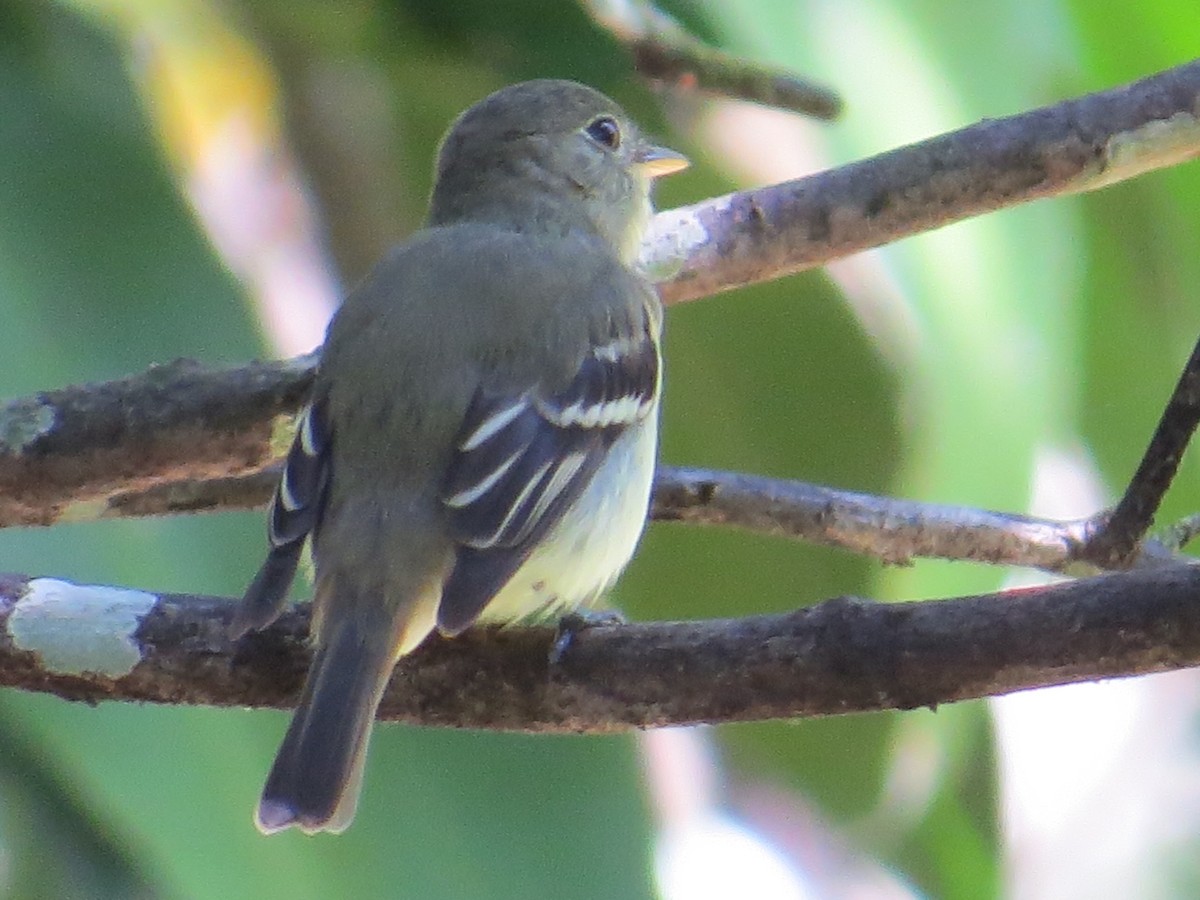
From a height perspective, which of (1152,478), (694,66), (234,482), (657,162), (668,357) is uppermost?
(694,66)

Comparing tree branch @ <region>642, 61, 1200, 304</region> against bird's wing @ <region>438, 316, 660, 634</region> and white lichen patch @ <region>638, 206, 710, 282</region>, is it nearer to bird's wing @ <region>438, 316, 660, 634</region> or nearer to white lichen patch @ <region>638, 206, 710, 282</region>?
white lichen patch @ <region>638, 206, 710, 282</region>

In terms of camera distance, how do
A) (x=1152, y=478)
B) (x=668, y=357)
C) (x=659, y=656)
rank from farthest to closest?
(x=668, y=357) → (x=1152, y=478) → (x=659, y=656)

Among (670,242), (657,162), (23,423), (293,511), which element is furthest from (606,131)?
(23,423)

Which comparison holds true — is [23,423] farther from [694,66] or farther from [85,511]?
[694,66]

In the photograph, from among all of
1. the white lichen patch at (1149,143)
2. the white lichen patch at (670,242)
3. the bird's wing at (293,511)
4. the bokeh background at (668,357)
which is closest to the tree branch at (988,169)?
the white lichen patch at (1149,143)

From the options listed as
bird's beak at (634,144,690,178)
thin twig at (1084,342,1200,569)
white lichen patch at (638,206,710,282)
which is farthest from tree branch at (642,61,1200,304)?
bird's beak at (634,144,690,178)

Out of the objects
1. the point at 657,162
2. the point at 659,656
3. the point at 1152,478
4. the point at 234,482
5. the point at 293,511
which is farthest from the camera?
the point at 657,162

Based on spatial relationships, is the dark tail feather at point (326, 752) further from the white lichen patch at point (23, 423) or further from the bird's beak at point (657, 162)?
the bird's beak at point (657, 162)
